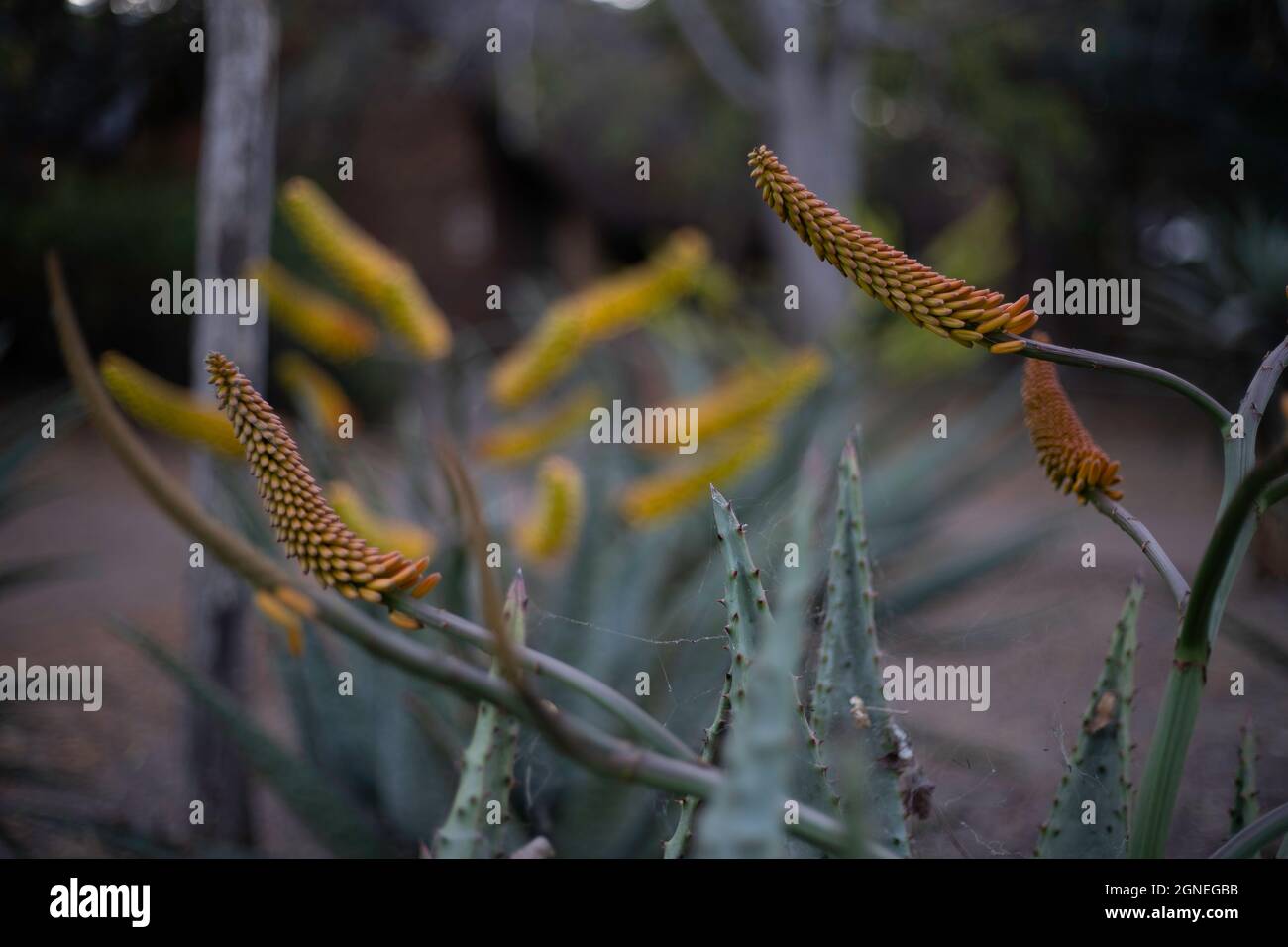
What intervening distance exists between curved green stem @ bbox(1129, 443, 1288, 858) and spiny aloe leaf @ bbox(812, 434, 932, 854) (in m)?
0.13

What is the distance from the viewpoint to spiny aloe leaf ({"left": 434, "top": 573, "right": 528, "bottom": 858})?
0.64m

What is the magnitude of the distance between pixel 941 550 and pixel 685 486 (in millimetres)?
1299

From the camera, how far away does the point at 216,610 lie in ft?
6.13

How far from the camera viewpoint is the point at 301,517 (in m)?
0.48

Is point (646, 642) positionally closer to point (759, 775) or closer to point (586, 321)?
point (759, 775)

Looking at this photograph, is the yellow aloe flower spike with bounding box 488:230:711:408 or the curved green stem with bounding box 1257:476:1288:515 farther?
the yellow aloe flower spike with bounding box 488:230:711:408

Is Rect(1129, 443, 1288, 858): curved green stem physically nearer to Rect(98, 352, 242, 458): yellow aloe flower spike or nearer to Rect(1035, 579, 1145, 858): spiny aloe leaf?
Rect(1035, 579, 1145, 858): spiny aloe leaf

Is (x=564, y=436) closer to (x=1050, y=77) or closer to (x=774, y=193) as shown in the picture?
(x=774, y=193)

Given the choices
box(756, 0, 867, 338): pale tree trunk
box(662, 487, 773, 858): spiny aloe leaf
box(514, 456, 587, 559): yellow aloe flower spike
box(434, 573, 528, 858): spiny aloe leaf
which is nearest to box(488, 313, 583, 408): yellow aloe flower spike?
box(514, 456, 587, 559): yellow aloe flower spike

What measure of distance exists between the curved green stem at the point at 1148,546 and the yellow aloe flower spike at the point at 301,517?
367mm

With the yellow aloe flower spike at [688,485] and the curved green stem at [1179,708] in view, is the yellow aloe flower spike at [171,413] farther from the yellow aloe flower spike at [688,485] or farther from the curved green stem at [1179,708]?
the curved green stem at [1179,708]

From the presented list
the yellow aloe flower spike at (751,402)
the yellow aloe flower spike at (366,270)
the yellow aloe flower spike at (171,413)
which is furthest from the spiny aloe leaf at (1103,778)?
the yellow aloe flower spike at (366,270)

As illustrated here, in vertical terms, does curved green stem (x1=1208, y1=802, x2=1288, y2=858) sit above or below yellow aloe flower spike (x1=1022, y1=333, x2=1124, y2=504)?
below
